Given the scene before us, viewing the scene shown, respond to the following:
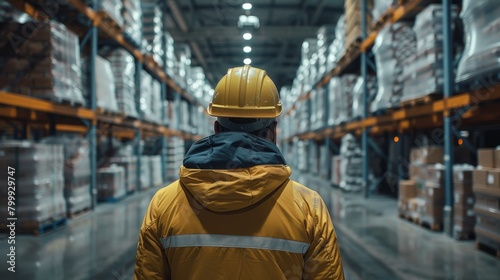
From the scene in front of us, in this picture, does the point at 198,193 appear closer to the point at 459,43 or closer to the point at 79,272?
the point at 79,272

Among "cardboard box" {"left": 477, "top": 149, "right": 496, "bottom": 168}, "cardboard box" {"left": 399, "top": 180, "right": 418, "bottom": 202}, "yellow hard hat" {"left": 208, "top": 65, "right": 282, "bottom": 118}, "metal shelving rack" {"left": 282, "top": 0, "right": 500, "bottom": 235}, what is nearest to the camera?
"yellow hard hat" {"left": 208, "top": 65, "right": 282, "bottom": 118}

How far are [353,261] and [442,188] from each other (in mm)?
2009

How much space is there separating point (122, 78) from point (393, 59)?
5.53 m

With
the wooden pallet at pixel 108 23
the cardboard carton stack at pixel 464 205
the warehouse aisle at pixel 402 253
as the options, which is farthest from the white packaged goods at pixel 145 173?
the cardboard carton stack at pixel 464 205

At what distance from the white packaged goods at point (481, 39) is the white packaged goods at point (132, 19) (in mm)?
6758

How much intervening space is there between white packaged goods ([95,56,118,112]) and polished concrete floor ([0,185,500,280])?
7.43ft

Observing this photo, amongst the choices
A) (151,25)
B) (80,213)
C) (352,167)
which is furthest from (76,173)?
(352,167)

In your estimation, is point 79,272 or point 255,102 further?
point 79,272

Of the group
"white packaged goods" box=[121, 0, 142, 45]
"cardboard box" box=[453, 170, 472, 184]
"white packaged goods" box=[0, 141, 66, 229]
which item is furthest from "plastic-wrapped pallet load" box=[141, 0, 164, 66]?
"cardboard box" box=[453, 170, 472, 184]

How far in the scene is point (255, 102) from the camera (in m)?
1.32

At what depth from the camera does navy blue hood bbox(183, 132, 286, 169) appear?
3.51 ft

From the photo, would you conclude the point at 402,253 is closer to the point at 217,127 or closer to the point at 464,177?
the point at 464,177

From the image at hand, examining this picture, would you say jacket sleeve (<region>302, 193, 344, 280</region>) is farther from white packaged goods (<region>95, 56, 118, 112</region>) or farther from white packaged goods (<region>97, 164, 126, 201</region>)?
white packaged goods (<region>97, 164, 126, 201</region>)

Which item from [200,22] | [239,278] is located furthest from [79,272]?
[200,22]
